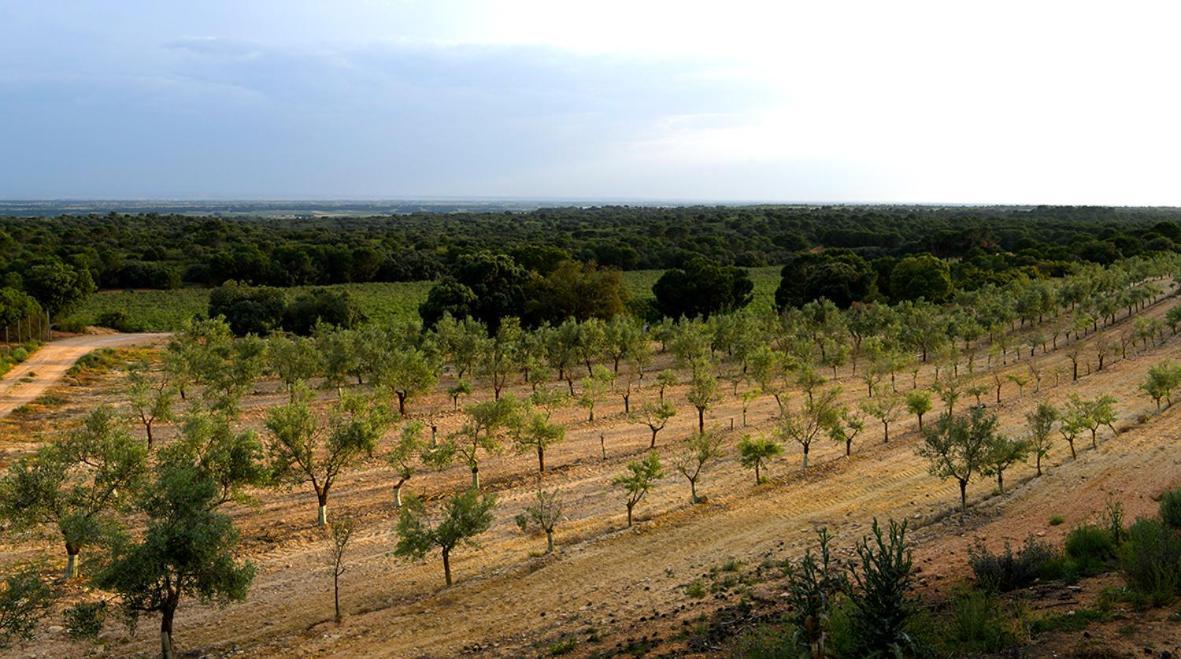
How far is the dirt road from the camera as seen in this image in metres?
43.1

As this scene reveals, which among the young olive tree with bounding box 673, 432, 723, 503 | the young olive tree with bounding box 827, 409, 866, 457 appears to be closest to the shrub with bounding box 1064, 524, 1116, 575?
the young olive tree with bounding box 673, 432, 723, 503

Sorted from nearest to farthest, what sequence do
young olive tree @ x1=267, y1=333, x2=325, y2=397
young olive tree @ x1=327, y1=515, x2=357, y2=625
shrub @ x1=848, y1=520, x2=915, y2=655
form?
shrub @ x1=848, y1=520, x2=915, y2=655 < young olive tree @ x1=327, y1=515, x2=357, y2=625 < young olive tree @ x1=267, y1=333, x2=325, y2=397

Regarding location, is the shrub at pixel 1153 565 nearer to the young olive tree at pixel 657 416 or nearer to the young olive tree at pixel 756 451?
the young olive tree at pixel 756 451

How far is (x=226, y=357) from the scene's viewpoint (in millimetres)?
45094

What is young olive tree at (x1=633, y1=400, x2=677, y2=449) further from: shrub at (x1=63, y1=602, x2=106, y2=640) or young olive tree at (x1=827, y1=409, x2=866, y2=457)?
shrub at (x1=63, y1=602, x2=106, y2=640)

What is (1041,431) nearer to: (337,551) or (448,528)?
(448,528)

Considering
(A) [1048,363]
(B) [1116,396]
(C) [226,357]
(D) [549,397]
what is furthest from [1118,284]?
(C) [226,357]

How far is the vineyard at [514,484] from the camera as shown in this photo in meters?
17.8

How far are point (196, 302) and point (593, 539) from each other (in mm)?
69615

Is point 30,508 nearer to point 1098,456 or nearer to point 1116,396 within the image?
point 1098,456

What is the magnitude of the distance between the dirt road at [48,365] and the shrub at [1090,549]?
1748 inches

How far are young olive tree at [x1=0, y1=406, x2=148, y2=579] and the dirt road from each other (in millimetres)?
21996

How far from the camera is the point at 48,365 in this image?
2032 inches

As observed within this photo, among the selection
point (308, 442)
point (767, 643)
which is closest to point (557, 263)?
point (308, 442)
